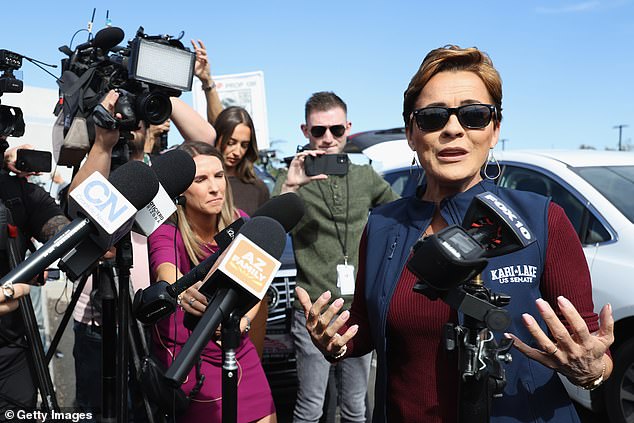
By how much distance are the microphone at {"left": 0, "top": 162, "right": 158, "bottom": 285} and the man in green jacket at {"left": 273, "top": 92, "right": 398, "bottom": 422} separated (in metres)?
2.01

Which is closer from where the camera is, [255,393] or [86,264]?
[86,264]

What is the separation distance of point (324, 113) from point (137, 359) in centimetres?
201

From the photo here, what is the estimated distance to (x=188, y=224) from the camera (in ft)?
9.52

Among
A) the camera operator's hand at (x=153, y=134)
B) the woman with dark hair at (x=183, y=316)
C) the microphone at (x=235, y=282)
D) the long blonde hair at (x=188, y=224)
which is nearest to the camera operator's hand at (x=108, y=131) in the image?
the long blonde hair at (x=188, y=224)

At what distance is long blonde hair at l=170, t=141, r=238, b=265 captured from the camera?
109 inches

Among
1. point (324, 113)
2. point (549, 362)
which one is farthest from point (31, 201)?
point (549, 362)

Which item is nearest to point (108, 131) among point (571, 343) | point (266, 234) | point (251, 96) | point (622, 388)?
point (266, 234)

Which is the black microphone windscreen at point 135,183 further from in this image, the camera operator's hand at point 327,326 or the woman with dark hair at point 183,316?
the woman with dark hair at point 183,316

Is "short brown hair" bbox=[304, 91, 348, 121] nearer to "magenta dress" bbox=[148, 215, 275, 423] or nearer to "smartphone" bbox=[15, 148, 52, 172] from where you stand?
"magenta dress" bbox=[148, 215, 275, 423]

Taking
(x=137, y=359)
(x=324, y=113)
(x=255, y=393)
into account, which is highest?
(x=324, y=113)

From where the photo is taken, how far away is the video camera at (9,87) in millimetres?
2482

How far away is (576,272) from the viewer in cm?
176

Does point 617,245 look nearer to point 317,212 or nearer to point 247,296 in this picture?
point 317,212

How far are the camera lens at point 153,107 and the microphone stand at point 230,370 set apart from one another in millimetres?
1308
